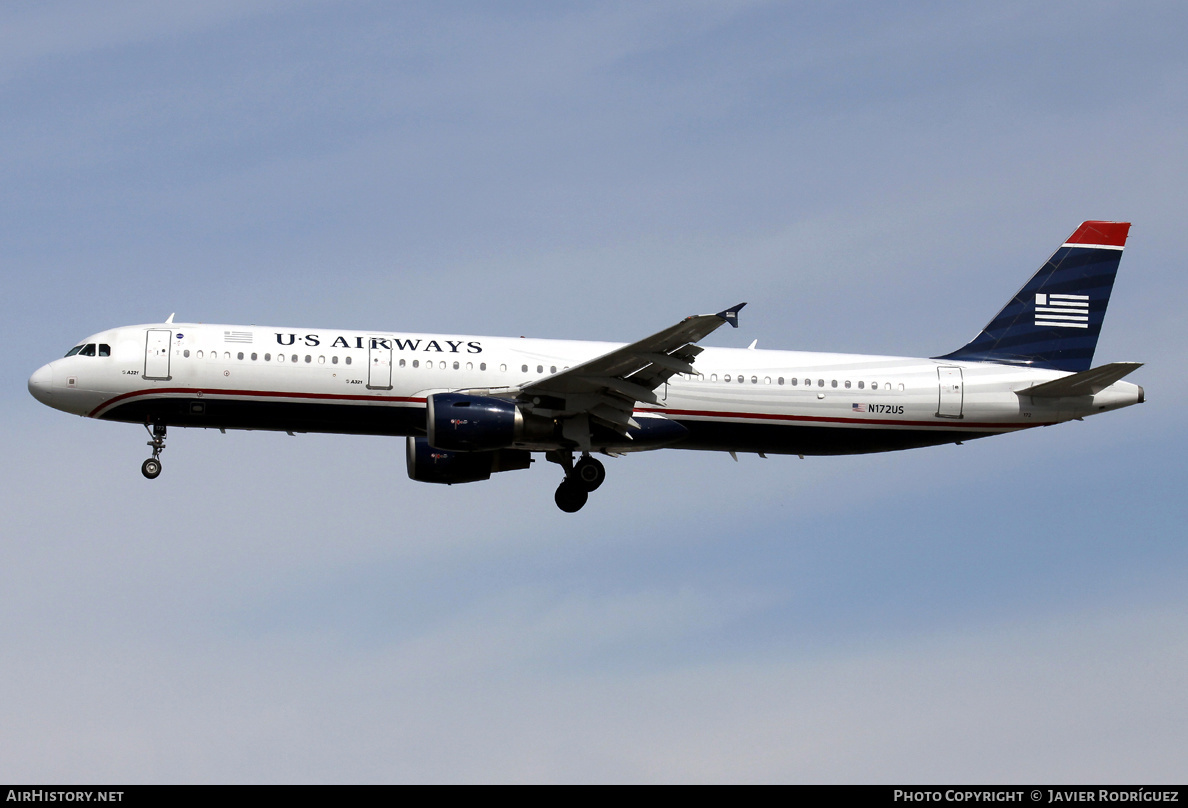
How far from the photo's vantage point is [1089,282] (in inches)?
1603

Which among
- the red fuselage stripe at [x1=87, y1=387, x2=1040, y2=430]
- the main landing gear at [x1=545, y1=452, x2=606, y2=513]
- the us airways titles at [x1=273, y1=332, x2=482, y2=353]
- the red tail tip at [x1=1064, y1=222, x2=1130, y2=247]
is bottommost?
the main landing gear at [x1=545, y1=452, x2=606, y2=513]

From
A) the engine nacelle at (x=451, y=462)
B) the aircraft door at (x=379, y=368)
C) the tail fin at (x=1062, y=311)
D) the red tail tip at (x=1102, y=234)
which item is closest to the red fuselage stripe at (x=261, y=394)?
the aircraft door at (x=379, y=368)

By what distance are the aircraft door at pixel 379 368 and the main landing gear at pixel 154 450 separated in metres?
5.59

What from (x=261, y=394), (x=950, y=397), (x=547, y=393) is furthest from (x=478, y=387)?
(x=950, y=397)

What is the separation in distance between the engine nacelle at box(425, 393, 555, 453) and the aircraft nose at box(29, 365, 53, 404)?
972 centimetres

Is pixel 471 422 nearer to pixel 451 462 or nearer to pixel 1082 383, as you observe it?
pixel 451 462

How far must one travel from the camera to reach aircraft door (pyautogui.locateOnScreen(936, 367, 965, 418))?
3800 cm

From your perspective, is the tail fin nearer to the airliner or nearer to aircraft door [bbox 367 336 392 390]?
the airliner

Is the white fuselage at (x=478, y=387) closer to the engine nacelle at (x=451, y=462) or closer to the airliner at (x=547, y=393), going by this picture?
the airliner at (x=547, y=393)

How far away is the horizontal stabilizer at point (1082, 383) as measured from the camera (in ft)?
118

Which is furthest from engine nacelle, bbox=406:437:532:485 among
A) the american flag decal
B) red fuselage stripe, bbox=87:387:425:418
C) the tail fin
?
the american flag decal
